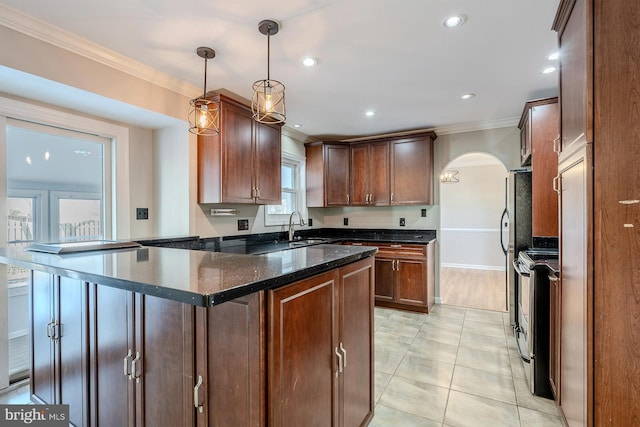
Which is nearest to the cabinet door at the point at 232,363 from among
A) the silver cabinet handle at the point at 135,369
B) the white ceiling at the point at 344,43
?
the silver cabinet handle at the point at 135,369

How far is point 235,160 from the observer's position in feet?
9.89

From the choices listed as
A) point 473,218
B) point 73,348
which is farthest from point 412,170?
point 73,348

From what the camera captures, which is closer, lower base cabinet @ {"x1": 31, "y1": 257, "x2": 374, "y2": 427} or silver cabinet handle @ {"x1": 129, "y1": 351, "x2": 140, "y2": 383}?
lower base cabinet @ {"x1": 31, "y1": 257, "x2": 374, "y2": 427}

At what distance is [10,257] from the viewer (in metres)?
1.56

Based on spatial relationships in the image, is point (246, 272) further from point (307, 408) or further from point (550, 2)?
point (550, 2)

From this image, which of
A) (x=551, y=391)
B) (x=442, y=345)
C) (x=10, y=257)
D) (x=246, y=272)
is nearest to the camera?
(x=246, y=272)

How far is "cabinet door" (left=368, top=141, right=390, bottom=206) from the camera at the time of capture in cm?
439

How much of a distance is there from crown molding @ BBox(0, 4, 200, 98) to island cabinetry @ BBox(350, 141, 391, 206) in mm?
2511

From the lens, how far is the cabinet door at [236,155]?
2912 millimetres

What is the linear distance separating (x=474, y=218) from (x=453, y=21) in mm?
5686

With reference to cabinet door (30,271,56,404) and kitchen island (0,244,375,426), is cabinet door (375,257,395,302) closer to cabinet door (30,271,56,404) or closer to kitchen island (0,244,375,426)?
kitchen island (0,244,375,426)

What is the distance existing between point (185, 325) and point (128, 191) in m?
2.36

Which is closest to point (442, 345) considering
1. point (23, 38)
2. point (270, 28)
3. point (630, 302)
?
point (630, 302)

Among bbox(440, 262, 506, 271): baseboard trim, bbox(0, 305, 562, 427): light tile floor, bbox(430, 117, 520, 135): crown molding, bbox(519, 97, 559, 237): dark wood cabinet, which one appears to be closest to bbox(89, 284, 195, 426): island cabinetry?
bbox(0, 305, 562, 427): light tile floor
